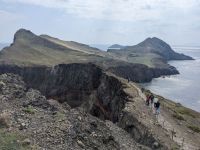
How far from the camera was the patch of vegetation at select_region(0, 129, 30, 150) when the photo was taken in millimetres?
29697

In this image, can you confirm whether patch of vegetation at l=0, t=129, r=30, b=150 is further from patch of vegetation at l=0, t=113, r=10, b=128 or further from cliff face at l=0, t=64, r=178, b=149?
cliff face at l=0, t=64, r=178, b=149

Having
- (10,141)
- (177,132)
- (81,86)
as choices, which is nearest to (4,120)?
(10,141)

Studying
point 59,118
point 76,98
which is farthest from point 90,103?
point 59,118

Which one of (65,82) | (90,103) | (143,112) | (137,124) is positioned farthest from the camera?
(65,82)

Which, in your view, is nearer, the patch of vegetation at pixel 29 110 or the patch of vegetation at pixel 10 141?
the patch of vegetation at pixel 10 141

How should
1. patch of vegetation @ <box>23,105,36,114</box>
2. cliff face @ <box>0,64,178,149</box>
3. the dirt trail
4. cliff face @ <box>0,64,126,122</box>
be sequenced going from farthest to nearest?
cliff face @ <box>0,64,126,122</box>, cliff face @ <box>0,64,178,149</box>, the dirt trail, patch of vegetation @ <box>23,105,36,114</box>

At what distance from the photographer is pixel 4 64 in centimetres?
19075

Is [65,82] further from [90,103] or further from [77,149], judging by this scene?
[77,149]

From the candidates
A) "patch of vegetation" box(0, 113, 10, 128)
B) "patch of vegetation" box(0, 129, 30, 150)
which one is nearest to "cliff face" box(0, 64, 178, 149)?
"patch of vegetation" box(0, 113, 10, 128)

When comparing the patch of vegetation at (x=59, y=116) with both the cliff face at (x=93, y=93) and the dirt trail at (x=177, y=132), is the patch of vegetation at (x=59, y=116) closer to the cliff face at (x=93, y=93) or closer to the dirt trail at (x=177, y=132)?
the cliff face at (x=93, y=93)

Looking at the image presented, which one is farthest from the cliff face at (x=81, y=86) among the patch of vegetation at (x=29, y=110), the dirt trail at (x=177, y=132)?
the patch of vegetation at (x=29, y=110)

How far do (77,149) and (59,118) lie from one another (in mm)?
7497

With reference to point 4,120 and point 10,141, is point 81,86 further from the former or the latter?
point 10,141

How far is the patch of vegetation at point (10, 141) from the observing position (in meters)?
29.7
